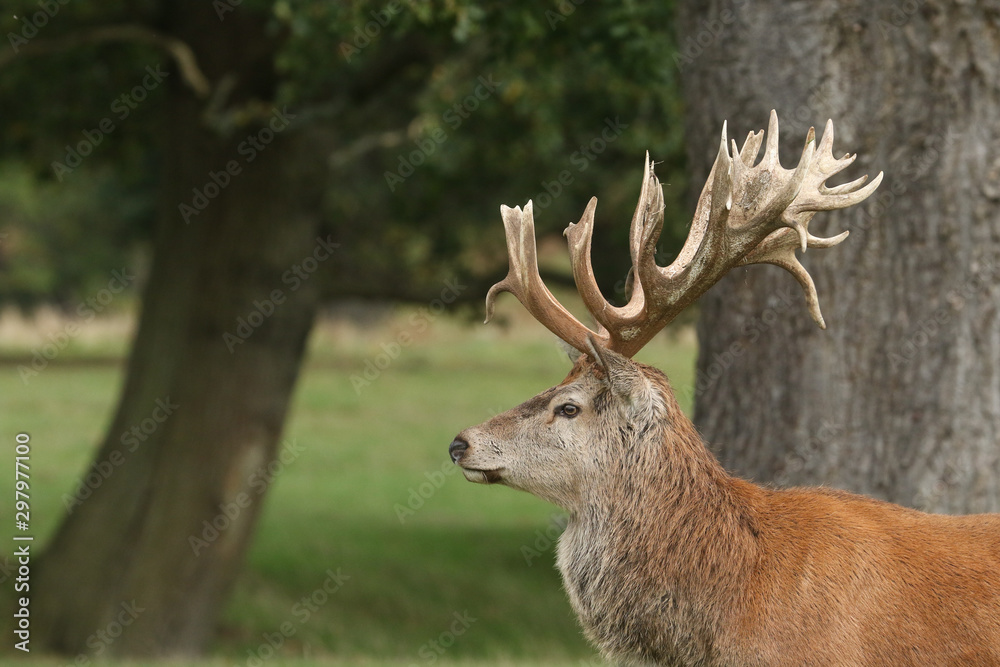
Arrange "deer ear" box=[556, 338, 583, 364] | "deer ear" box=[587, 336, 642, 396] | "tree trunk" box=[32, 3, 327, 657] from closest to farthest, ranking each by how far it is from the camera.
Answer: "deer ear" box=[587, 336, 642, 396], "deer ear" box=[556, 338, 583, 364], "tree trunk" box=[32, 3, 327, 657]

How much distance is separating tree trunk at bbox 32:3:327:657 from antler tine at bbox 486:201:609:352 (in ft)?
21.0

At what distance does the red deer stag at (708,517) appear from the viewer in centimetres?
345

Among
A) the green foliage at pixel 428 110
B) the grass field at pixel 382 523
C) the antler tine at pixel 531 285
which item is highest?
the green foliage at pixel 428 110

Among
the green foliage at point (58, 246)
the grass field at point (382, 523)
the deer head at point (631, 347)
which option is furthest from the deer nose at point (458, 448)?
the green foliage at point (58, 246)

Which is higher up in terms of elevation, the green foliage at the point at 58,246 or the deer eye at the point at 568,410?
the deer eye at the point at 568,410

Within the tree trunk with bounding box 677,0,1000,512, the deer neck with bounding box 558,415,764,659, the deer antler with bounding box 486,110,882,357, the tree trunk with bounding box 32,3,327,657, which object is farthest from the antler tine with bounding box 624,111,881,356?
the tree trunk with bounding box 32,3,327,657

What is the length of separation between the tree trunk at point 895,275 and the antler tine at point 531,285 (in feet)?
4.53

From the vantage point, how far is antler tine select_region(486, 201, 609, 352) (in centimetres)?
402

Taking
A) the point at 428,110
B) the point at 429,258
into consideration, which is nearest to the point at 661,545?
the point at 428,110

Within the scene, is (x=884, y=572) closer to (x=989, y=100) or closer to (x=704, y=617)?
(x=704, y=617)

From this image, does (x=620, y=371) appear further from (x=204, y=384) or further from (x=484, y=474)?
(x=204, y=384)

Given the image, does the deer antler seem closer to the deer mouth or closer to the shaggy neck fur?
the shaggy neck fur

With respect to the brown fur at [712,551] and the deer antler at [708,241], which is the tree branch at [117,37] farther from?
the brown fur at [712,551]

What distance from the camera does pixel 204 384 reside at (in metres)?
10.2
